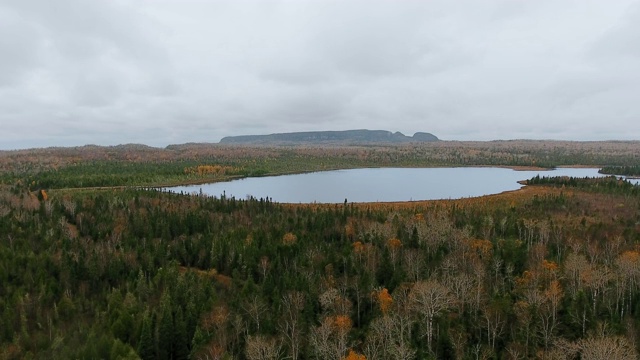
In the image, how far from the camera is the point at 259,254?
8150 centimetres

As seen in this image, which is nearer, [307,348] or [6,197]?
[307,348]

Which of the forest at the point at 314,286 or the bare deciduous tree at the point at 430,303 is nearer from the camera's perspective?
the forest at the point at 314,286

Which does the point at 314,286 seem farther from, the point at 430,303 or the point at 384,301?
the point at 430,303

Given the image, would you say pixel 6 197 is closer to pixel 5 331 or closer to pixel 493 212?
pixel 5 331

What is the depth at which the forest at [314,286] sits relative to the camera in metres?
49.7

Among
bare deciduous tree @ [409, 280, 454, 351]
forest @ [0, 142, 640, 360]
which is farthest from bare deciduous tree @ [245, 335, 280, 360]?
bare deciduous tree @ [409, 280, 454, 351]

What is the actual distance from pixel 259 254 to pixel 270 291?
619 inches

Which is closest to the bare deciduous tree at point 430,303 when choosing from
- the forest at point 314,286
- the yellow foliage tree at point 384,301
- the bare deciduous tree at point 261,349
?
the forest at point 314,286

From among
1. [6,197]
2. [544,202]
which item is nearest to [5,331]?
[6,197]

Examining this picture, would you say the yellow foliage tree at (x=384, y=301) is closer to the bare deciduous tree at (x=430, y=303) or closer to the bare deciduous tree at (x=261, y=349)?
the bare deciduous tree at (x=430, y=303)

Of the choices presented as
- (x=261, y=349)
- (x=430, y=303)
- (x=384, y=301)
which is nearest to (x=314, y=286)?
(x=384, y=301)

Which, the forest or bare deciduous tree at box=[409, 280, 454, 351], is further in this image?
bare deciduous tree at box=[409, 280, 454, 351]

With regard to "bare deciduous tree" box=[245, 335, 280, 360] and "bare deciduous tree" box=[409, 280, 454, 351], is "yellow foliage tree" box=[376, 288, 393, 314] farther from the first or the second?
"bare deciduous tree" box=[245, 335, 280, 360]

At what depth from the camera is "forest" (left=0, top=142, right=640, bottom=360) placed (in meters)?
49.7
